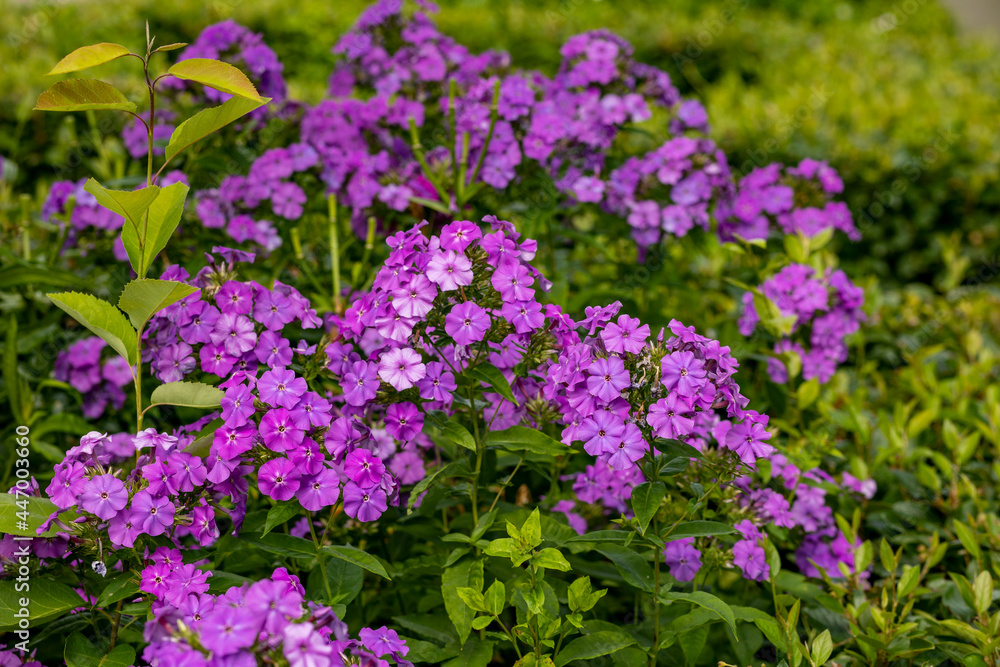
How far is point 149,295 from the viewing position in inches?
55.0

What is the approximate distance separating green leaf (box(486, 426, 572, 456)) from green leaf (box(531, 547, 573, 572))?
0.60 ft

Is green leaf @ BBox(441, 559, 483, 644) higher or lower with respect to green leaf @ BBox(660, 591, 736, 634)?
lower

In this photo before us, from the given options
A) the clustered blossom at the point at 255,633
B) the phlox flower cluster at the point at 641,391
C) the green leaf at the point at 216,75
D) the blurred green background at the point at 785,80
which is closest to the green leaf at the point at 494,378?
the phlox flower cluster at the point at 641,391

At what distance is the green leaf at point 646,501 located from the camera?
4.41 ft

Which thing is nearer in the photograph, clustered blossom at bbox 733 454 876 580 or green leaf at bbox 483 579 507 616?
green leaf at bbox 483 579 507 616

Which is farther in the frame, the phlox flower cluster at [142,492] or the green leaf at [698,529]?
the green leaf at [698,529]

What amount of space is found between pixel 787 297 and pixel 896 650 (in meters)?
0.97

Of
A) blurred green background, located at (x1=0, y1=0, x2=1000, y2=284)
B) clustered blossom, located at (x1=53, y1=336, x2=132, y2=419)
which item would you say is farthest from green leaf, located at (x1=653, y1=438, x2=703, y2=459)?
blurred green background, located at (x1=0, y1=0, x2=1000, y2=284)

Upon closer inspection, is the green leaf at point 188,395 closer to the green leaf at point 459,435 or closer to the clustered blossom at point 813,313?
the green leaf at point 459,435

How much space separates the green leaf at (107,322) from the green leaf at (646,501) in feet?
3.09

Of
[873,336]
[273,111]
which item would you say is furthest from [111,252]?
[873,336]

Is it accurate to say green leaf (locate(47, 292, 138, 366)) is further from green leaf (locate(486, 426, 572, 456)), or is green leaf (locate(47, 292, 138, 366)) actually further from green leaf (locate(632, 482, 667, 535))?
green leaf (locate(632, 482, 667, 535))

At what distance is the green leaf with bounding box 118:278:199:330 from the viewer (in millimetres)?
1378

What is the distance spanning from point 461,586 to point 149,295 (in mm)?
768
